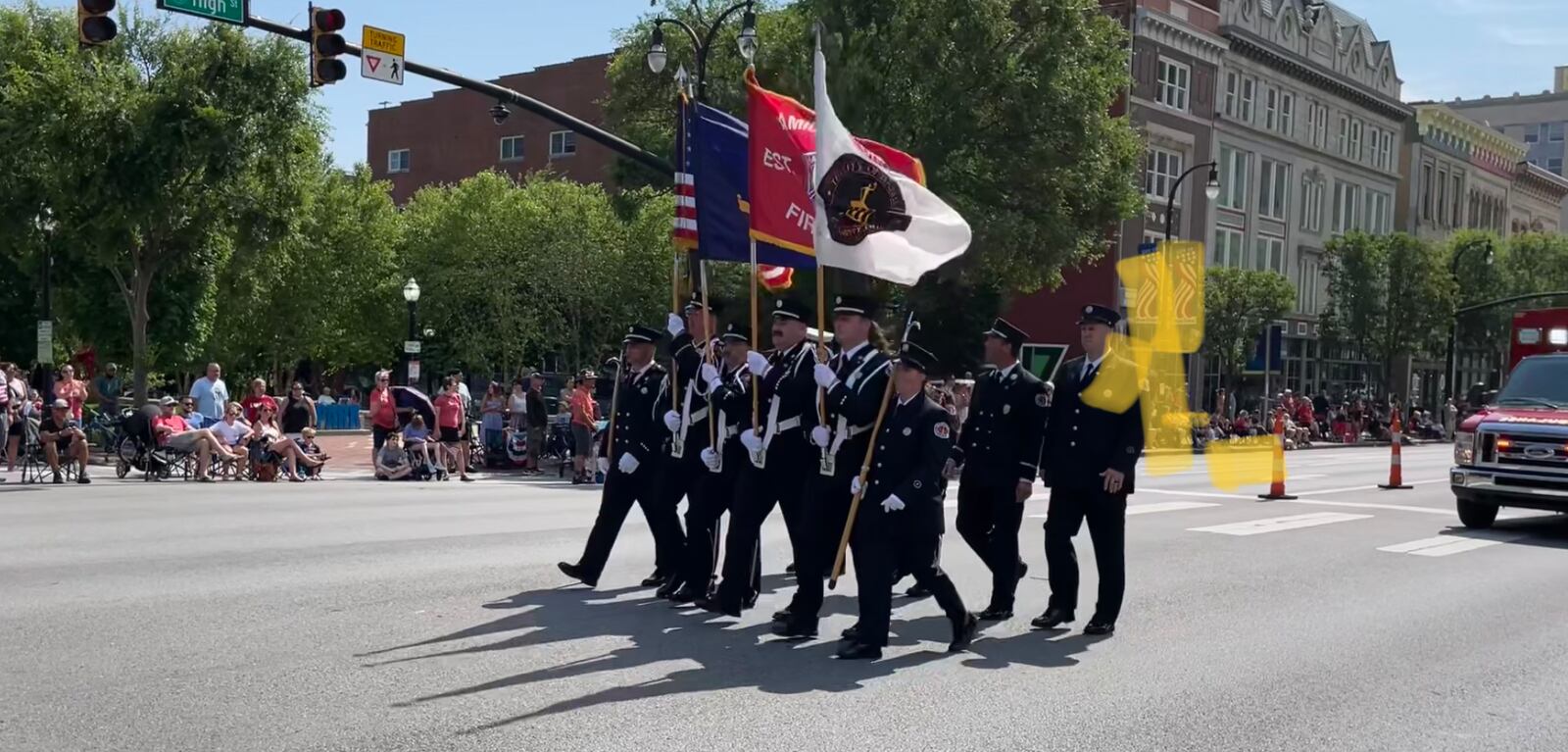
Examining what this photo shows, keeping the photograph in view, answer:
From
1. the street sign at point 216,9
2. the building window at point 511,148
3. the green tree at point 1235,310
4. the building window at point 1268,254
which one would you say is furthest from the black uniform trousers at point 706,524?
the building window at point 511,148

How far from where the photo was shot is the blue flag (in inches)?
403

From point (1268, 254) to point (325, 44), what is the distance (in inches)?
1884

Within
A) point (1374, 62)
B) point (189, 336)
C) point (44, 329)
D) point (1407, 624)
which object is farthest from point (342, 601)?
point (1374, 62)

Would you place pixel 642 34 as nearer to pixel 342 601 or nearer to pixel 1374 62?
pixel 342 601

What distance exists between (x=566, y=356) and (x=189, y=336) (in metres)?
15.0

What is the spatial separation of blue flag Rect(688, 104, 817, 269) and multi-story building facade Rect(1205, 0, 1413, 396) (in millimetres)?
41389

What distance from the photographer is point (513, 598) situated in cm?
918

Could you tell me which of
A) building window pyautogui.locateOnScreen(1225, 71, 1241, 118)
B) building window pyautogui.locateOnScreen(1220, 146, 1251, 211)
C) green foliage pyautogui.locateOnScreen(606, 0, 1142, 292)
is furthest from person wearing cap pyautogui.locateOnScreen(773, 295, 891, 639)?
building window pyautogui.locateOnScreen(1225, 71, 1241, 118)

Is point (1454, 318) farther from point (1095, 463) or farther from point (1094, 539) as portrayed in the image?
point (1095, 463)

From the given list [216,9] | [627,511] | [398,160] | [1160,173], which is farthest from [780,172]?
[398,160]

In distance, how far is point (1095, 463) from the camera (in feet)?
27.5

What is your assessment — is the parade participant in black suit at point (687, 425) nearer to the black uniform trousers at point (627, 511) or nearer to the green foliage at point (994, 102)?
the black uniform trousers at point (627, 511)

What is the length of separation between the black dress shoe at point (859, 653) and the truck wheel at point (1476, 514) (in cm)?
1061

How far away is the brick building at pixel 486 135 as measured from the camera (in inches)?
2586
